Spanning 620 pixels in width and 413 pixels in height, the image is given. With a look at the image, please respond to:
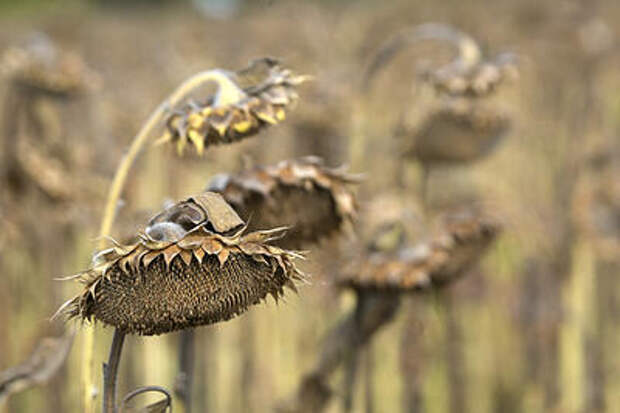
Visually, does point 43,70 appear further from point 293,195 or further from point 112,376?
point 112,376

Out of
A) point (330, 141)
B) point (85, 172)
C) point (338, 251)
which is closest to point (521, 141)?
point (330, 141)

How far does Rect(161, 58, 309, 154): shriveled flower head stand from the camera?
1346 mm

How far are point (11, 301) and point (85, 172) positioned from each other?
0.84 metres

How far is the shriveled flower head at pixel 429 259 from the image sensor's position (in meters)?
2.06

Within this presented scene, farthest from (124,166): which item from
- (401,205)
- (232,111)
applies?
(401,205)

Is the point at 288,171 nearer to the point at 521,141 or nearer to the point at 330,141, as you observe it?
the point at 330,141

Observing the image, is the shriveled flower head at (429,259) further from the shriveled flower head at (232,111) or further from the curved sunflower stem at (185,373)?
the shriveled flower head at (232,111)

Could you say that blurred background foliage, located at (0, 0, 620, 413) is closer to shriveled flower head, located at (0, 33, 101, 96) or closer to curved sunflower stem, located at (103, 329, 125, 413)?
shriveled flower head, located at (0, 33, 101, 96)

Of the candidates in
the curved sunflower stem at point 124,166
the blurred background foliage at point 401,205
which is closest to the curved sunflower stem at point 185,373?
the curved sunflower stem at point 124,166

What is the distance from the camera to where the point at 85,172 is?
125 inches

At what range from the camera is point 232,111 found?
4.46 feet

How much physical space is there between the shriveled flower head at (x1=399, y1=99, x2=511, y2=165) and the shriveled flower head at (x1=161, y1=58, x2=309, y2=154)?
1195 millimetres

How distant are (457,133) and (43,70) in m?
1.27

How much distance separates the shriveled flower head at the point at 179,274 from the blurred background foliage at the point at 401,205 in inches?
51.0
